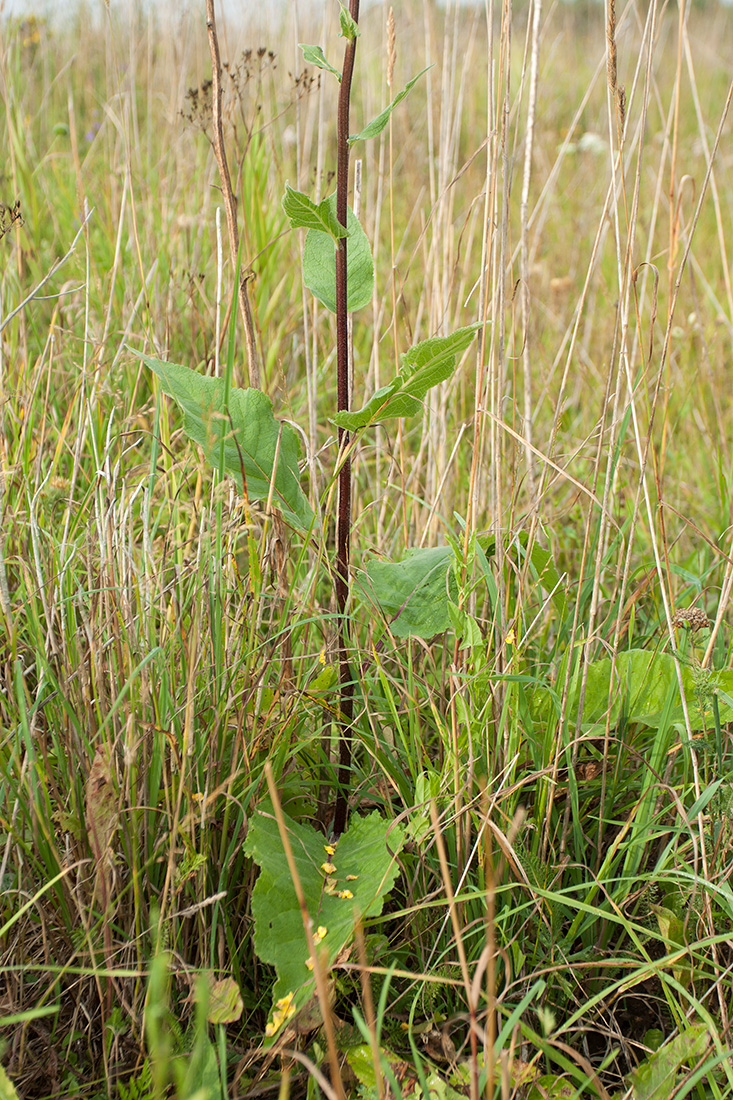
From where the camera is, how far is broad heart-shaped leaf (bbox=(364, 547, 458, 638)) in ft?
3.16

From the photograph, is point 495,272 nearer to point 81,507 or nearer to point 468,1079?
point 81,507

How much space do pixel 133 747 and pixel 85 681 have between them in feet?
0.45

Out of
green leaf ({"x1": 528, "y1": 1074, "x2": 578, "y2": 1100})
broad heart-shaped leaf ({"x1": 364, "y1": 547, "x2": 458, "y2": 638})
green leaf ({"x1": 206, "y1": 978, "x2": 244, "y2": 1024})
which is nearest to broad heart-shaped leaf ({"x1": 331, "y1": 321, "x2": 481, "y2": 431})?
broad heart-shaped leaf ({"x1": 364, "y1": 547, "x2": 458, "y2": 638})

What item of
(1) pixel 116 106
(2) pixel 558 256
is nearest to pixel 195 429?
(2) pixel 558 256

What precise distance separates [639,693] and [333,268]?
2.05 feet

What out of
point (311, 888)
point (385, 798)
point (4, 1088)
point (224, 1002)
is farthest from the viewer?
point (385, 798)

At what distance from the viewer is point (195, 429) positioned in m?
0.87

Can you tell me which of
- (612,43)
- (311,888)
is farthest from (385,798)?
(612,43)

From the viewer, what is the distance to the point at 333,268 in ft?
2.99

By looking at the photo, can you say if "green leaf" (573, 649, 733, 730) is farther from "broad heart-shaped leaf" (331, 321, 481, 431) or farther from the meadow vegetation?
"broad heart-shaped leaf" (331, 321, 481, 431)

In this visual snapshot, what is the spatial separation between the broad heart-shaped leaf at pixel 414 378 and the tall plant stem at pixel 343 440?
6cm

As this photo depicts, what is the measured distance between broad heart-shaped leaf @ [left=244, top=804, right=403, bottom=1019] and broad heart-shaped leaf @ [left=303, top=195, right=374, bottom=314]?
1.82 feet

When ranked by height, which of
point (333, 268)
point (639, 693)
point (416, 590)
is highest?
point (333, 268)

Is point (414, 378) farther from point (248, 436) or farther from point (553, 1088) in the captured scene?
point (553, 1088)
